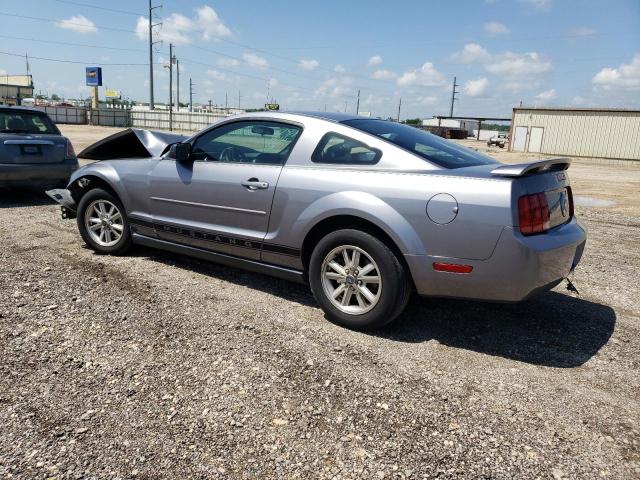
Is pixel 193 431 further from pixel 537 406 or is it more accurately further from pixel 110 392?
pixel 537 406

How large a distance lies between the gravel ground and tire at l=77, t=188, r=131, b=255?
57 centimetres

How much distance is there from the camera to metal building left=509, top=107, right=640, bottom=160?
32281 mm

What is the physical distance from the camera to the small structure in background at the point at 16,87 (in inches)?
3151

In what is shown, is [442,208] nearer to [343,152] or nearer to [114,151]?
[343,152]

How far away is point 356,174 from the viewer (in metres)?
3.63

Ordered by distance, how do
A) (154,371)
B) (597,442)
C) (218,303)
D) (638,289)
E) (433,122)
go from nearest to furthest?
(597,442)
(154,371)
(218,303)
(638,289)
(433,122)

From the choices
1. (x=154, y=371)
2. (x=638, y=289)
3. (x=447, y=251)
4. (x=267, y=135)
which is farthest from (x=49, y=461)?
(x=638, y=289)

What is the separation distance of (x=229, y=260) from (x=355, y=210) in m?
1.39

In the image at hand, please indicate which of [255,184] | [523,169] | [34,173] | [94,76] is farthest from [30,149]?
[94,76]

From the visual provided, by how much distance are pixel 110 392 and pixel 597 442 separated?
2.55 m

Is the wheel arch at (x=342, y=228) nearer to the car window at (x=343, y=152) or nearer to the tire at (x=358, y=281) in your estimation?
the tire at (x=358, y=281)

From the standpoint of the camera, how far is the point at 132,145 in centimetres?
536

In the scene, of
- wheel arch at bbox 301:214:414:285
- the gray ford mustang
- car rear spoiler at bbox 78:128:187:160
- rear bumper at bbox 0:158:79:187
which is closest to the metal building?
rear bumper at bbox 0:158:79:187

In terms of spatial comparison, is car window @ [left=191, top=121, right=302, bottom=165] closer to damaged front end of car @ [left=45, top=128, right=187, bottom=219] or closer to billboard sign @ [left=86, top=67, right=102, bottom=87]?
damaged front end of car @ [left=45, top=128, right=187, bottom=219]
